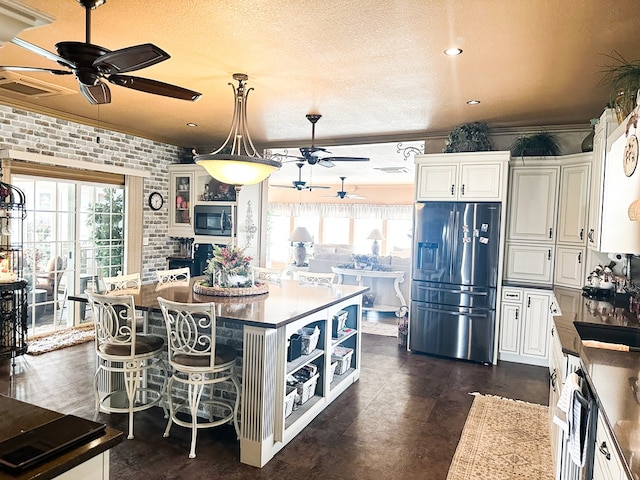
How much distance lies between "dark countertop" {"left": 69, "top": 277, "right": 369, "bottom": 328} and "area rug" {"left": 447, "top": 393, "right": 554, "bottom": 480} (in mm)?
1345

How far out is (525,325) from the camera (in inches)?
185

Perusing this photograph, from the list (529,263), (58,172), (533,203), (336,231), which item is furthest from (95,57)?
(336,231)

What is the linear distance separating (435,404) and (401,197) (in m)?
8.53

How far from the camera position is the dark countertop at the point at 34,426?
0.91 meters

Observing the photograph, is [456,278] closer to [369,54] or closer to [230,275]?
[230,275]

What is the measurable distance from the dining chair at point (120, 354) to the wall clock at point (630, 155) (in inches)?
120

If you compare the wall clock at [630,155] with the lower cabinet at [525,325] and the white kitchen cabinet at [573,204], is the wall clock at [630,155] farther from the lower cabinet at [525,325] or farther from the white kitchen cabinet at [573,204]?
the lower cabinet at [525,325]

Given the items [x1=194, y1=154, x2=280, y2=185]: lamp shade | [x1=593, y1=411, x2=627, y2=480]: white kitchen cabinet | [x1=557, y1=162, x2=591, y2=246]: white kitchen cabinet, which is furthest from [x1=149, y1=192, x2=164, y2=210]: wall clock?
[x1=593, y1=411, x2=627, y2=480]: white kitchen cabinet

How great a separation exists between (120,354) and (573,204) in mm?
4470

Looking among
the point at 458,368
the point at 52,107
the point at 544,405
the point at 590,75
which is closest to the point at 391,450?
the point at 544,405

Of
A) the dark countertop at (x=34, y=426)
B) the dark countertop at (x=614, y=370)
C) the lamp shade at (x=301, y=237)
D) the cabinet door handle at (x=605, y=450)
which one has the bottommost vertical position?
the cabinet door handle at (x=605, y=450)

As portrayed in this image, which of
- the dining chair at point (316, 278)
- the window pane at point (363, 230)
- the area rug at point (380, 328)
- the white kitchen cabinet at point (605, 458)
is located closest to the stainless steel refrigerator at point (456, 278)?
the area rug at point (380, 328)

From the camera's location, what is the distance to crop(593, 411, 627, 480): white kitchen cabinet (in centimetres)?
126

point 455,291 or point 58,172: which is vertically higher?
point 58,172
